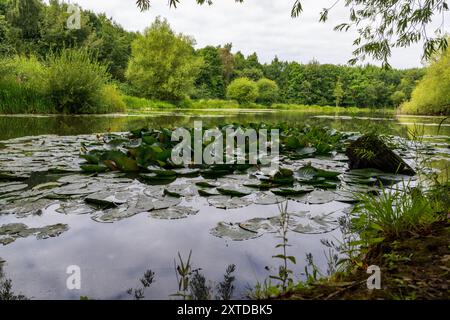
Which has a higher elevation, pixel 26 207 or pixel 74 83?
pixel 74 83

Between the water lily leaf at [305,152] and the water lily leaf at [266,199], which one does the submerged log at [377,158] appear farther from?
the water lily leaf at [266,199]

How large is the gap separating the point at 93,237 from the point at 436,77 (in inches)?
918

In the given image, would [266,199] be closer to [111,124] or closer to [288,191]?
[288,191]

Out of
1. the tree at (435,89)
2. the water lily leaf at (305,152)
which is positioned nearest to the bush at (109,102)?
the water lily leaf at (305,152)

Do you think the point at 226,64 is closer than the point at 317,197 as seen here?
No

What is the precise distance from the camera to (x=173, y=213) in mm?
2160

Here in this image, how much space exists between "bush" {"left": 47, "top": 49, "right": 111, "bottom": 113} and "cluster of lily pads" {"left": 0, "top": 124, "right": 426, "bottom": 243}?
6537 mm

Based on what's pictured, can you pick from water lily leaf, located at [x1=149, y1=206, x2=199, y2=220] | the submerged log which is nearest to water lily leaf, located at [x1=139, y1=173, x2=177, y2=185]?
water lily leaf, located at [x1=149, y1=206, x2=199, y2=220]

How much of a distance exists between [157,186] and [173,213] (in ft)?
2.22

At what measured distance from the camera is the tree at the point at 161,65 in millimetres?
25562

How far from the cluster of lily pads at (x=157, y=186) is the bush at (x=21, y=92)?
6.80 m

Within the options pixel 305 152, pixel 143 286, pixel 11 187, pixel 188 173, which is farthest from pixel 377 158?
pixel 11 187
